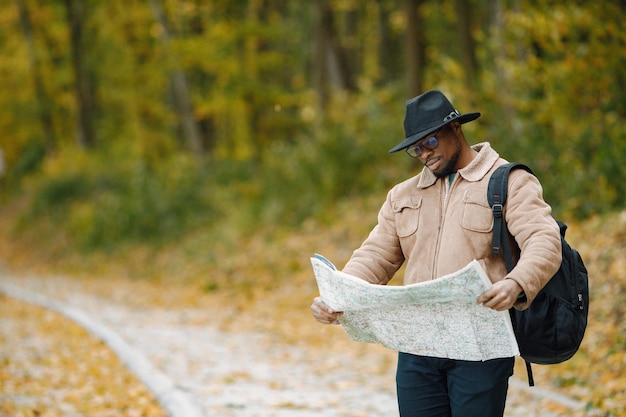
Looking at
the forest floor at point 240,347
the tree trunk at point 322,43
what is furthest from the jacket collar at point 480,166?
the tree trunk at point 322,43

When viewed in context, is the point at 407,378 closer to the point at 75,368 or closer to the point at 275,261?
the point at 75,368

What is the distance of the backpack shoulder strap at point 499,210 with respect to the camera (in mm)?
3518

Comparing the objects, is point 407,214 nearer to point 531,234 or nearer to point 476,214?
point 476,214

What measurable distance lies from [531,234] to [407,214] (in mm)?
627

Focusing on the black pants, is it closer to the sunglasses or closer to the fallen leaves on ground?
the sunglasses

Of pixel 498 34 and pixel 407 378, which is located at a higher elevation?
pixel 498 34

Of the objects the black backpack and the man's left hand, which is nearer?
the man's left hand

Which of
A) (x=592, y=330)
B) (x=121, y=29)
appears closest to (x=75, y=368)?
(x=592, y=330)

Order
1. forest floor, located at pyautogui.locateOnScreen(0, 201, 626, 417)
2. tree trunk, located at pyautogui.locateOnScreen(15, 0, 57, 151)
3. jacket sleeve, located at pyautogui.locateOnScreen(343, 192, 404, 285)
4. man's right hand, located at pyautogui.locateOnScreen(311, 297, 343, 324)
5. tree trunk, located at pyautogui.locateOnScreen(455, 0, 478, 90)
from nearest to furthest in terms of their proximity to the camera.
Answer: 1. man's right hand, located at pyautogui.locateOnScreen(311, 297, 343, 324)
2. jacket sleeve, located at pyautogui.locateOnScreen(343, 192, 404, 285)
3. forest floor, located at pyautogui.locateOnScreen(0, 201, 626, 417)
4. tree trunk, located at pyautogui.locateOnScreen(455, 0, 478, 90)
5. tree trunk, located at pyautogui.locateOnScreen(15, 0, 57, 151)

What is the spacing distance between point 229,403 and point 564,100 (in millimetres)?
8034

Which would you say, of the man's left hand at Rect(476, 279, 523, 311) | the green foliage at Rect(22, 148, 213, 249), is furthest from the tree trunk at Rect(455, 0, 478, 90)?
the man's left hand at Rect(476, 279, 523, 311)

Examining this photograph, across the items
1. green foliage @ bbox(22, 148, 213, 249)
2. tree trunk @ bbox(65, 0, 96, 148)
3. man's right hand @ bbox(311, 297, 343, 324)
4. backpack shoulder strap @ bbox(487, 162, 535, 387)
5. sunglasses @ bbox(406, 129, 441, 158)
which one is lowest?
man's right hand @ bbox(311, 297, 343, 324)

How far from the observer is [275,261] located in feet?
58.3

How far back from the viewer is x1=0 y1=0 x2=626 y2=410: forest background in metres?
12.7
